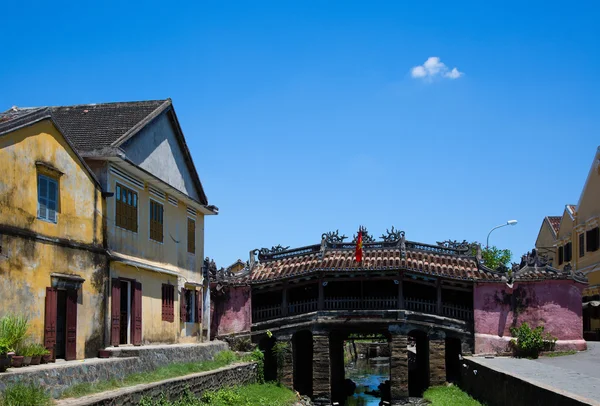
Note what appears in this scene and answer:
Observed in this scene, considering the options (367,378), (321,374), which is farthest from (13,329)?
(367,378)

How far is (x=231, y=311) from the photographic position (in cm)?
3038

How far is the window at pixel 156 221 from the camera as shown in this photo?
2334cm

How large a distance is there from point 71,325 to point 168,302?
697 cm

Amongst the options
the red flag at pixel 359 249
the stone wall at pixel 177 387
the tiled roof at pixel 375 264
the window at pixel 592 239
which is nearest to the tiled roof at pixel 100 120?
the stone wall at pixel 177 387

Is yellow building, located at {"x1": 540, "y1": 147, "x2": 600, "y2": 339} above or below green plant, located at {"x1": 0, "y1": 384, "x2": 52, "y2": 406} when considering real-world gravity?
above

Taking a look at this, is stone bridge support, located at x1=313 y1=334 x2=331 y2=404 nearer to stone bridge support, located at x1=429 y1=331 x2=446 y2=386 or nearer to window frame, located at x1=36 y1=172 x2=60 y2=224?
stone bridge support, located at x1=429 y1=331 x2=446 y2=386

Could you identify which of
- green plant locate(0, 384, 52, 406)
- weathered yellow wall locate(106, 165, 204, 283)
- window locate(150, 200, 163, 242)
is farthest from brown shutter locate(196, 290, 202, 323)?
green plant locate(0, 384, 52, 406)

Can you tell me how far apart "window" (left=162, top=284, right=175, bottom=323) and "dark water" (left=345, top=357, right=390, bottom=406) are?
10.9 metres

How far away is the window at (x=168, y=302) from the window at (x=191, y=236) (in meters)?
2.56

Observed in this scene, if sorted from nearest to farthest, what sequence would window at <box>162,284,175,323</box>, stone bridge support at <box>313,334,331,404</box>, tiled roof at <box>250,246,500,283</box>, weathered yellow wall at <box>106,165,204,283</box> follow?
1. weathered yellow wall at <box>106,165,204,283</box>
2. window at <box>162,284,175,323</box>
3. stone bridge support at <box>313,334,331,404</box>
4. tiled roof at <box>250,246,500,283</box>

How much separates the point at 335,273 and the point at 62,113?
12.0m

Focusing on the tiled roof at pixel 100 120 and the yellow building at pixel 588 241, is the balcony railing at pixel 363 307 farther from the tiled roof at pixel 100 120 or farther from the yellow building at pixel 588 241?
the tiled roof at pixel 100 120

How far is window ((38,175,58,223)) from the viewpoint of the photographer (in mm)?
16859

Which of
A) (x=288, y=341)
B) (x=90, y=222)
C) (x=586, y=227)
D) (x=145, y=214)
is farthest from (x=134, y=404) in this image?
(x=586, y=227)
